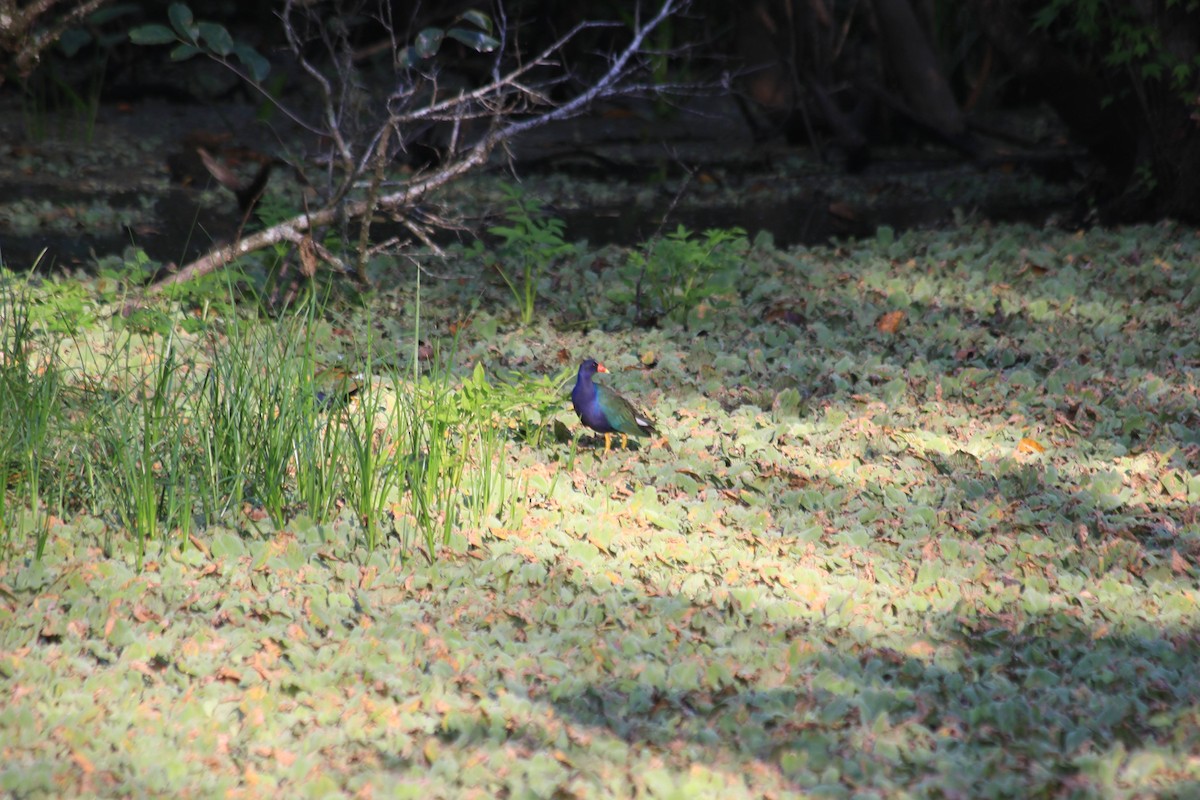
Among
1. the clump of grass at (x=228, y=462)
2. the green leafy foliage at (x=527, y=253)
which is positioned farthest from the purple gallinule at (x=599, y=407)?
the green leafy foliage at (x=527, y=253)

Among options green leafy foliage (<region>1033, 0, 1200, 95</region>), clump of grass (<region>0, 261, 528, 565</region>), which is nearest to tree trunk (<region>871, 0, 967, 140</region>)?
green leafy foliage (<region>1033, 0, 1200, 95</region>)

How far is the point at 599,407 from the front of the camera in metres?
3.32

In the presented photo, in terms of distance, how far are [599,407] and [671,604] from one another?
83cm

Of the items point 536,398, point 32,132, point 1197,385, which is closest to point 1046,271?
point 1197,385

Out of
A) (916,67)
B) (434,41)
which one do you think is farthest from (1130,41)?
(434,41)

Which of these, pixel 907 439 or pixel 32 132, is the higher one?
pixel 32 132

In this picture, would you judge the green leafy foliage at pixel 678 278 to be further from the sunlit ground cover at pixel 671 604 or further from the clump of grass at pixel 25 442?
the clump of grass at pixel 25 442

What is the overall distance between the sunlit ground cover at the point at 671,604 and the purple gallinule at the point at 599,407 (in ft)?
0.37

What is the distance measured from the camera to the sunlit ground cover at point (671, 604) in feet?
6.84

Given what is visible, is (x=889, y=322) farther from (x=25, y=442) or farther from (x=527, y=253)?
(x=25, y=442)

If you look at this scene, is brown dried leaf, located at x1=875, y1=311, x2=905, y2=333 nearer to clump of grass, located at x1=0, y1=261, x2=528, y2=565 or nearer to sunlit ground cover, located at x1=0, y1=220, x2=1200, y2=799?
sunlit ground cover, located at x1=0, y1=220, x2=1200, y2=799

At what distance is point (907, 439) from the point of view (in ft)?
12.0

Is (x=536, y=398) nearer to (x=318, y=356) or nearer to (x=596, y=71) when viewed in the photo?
(x=318, y=356)

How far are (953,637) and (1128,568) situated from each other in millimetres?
620
